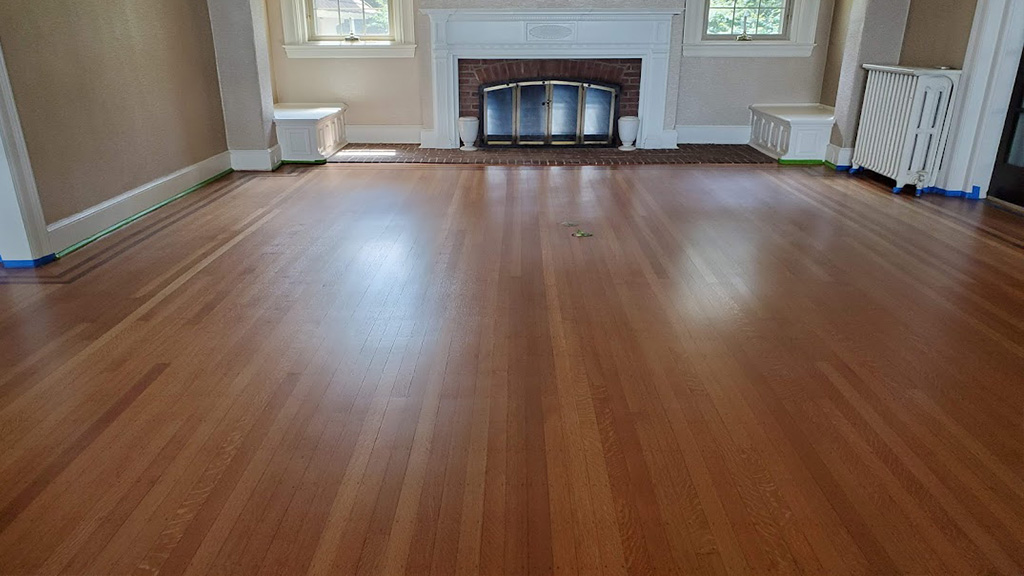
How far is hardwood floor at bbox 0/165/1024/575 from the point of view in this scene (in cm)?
172

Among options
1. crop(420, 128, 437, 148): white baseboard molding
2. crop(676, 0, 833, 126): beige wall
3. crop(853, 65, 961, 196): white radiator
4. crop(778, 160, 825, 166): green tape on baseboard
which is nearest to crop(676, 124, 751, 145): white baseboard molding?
crop(676, 0, 833, 126): beige wall

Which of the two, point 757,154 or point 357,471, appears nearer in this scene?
point 357,471

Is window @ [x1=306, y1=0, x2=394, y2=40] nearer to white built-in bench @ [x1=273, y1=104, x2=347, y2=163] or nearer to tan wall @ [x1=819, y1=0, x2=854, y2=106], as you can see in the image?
white built-in bench @ [x1=273, y1=104, x2=347, y2=163]

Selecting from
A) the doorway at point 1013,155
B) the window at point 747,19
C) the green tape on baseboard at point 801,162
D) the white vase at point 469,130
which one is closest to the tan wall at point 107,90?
the white vase at point 469,130

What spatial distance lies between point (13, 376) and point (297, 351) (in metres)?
1.04

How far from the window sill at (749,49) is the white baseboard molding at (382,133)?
3162mm

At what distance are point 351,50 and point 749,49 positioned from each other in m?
4.36

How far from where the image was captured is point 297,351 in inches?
107

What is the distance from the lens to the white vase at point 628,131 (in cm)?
717

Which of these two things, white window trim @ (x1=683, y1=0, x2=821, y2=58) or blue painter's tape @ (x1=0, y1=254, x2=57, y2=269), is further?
white window trim @ (x1=683, y1=0, x2=821, y2=58)

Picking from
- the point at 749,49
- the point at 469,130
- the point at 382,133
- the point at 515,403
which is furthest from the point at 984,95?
the point at 382,133

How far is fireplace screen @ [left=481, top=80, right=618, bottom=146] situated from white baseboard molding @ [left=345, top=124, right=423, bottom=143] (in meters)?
0.85

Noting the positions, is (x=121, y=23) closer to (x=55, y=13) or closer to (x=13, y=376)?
(x=55, y=13)

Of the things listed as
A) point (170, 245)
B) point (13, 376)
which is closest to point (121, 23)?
point (170, 245)
